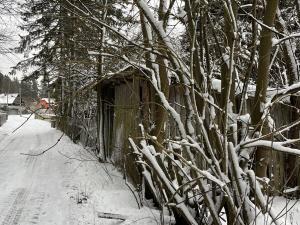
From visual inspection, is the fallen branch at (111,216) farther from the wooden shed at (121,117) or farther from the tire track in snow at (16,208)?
the wooden shed at (121,117)

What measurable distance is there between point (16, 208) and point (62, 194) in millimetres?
1468

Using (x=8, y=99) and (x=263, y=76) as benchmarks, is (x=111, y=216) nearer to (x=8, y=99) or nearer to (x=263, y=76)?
(x=263, y=76)

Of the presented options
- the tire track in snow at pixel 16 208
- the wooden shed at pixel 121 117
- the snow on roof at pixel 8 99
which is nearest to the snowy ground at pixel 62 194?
the tire track in snow at pixel 16 208

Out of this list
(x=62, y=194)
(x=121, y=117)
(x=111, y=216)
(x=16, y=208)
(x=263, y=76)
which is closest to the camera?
(x=263, y=76)

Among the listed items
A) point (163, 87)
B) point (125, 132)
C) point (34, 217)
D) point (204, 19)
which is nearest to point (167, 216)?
point (163, 87)

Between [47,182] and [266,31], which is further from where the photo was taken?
[47,182]

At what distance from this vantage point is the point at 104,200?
874cm

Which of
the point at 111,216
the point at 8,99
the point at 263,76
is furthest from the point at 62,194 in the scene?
the point at 8,99

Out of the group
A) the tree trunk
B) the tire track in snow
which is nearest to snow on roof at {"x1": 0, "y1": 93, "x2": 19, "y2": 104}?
the tire track in snow

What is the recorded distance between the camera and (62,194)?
976cm

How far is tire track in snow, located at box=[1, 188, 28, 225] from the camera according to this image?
7.56m

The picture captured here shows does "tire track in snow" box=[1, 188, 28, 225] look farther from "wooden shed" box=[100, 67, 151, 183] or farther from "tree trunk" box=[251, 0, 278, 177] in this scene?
"tree trunk" box=[251, 0, 278, 177]

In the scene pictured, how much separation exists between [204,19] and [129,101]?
8.17 meters

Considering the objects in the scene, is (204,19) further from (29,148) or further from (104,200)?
(29,148)
